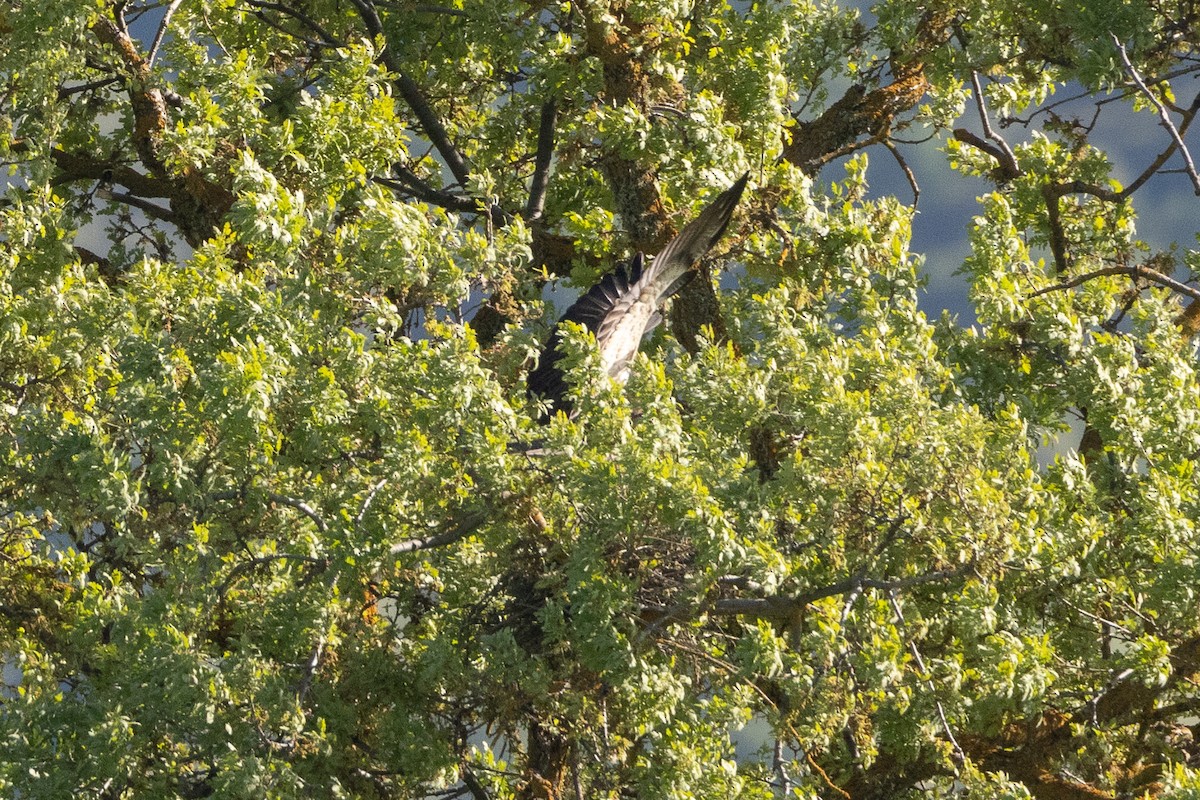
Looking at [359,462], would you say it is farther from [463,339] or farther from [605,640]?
[605,640]

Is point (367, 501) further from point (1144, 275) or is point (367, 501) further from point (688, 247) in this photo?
point (1144, 275)

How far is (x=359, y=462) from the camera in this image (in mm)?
A: 5422

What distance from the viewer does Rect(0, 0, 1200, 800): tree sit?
4840 mm

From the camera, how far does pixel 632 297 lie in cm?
701

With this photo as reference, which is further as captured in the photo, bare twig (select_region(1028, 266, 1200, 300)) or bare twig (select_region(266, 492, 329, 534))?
bare twig (select_region(1028, 266, 1200, 300))

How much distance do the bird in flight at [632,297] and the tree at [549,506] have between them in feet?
1.14

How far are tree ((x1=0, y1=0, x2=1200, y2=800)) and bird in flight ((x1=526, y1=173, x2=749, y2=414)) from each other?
347 millimetres

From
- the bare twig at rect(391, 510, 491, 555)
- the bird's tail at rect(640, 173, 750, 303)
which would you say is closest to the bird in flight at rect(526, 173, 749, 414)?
the bird's tail at rect(640, 173, 750, 303)

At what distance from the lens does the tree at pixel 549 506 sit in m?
4.84

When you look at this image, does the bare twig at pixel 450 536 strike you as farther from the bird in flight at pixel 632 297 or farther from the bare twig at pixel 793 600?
the bird in flight at pixel 632 297

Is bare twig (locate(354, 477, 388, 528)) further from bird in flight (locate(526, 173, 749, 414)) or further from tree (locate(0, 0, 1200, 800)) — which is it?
bird in flight (locate(526, 173, 749, 414))

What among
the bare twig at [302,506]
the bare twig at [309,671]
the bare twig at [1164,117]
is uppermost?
the bare twig at [1164,117]

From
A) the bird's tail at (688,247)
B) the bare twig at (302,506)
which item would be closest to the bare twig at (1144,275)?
the bird's tail at (688,247)

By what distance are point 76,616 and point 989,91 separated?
7.36 m
